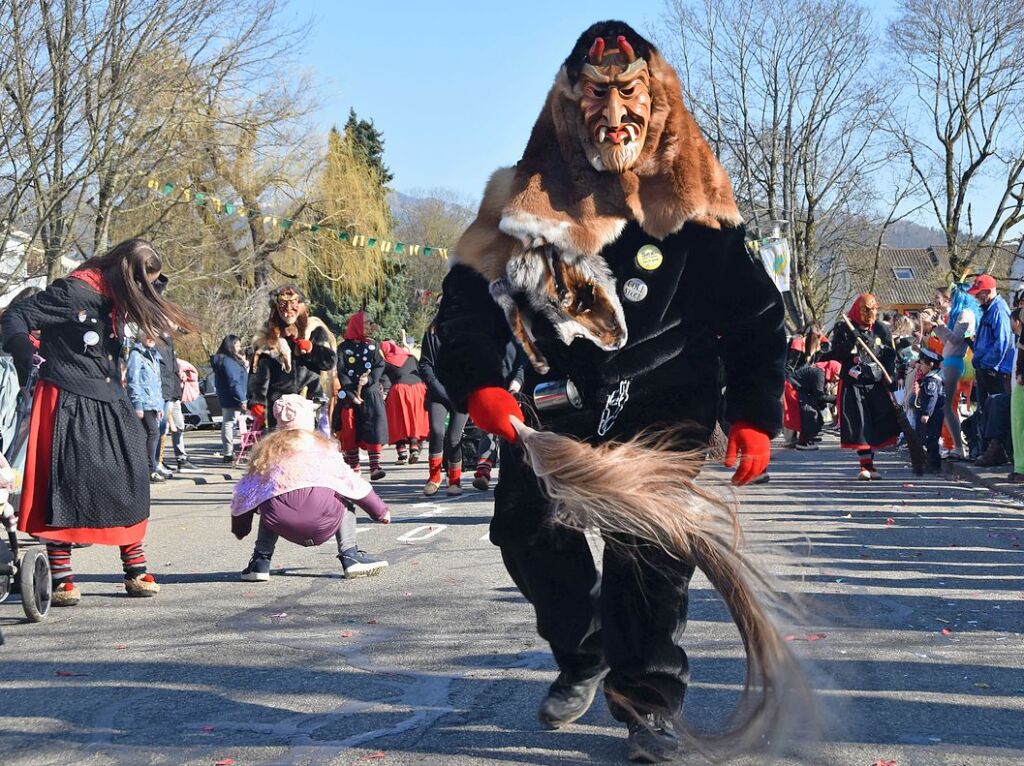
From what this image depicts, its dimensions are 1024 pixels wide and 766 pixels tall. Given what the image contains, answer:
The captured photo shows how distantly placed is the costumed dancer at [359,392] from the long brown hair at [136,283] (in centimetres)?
716

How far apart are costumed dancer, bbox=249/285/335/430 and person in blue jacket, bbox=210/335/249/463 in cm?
690

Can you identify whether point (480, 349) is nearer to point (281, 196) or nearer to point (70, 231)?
point (70, 231)

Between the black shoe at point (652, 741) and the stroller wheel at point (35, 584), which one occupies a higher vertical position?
the stroller wheel at point (35, 584)

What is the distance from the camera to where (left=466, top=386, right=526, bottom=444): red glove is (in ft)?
12.8

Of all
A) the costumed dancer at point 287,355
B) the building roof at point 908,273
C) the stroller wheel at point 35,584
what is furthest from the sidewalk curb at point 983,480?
the building roof at point 908,273

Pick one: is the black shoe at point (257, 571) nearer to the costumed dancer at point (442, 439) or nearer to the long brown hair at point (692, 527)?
the long brown hair at point (692, 527)

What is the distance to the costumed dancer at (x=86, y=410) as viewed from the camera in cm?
680

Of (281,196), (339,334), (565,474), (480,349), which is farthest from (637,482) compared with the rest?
(339,334)

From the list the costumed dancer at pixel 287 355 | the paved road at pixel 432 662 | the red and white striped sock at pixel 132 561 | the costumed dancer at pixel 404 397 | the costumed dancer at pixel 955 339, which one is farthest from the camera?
the costumed dancer at pixel 404 397

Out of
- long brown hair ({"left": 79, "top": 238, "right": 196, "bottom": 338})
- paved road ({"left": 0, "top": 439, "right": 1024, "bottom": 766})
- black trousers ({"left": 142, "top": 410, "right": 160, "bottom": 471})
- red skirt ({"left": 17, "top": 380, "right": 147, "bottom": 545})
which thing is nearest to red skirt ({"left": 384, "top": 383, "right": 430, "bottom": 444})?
black trousers ({"left": 142, "top": 410, "right": 160, "bottom": 471})

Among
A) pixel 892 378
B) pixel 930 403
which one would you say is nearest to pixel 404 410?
pixel 892 378

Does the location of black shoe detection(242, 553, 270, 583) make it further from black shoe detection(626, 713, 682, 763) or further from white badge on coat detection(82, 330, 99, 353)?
black shoe detection(626, 713, 682, 763)

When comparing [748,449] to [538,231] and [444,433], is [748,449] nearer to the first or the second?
[538,231]

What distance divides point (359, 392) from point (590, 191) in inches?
412
